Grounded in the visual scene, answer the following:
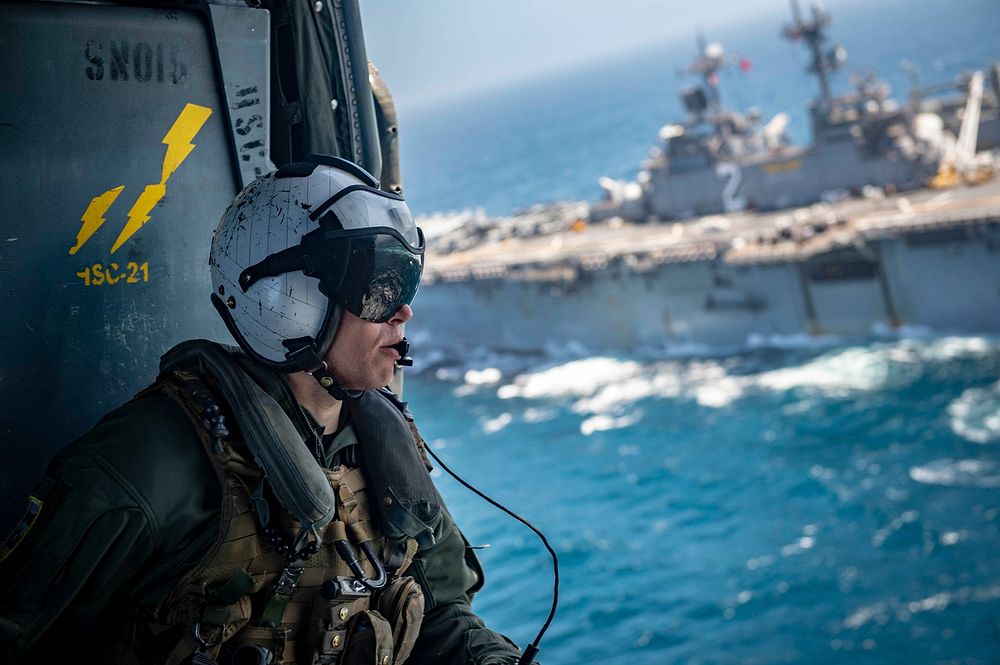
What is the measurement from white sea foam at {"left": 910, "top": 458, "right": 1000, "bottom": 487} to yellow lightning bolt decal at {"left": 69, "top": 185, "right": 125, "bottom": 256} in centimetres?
1889

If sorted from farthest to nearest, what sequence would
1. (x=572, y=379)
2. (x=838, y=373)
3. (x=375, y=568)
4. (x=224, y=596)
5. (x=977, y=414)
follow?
(x=572, y=379), (x=838, y=373), (x=977, y=414), (x=375, y=568), (x=224, y=596)

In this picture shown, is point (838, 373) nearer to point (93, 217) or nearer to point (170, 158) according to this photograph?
point (170, 158)

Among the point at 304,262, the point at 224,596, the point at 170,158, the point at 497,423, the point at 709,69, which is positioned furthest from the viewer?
the point at 709,69

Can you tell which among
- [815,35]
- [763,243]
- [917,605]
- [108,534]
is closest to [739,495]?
[917,605]

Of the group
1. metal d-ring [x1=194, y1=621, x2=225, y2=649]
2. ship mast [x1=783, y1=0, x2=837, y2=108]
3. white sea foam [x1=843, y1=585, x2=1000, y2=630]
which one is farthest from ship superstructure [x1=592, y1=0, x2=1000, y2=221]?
metal d-ring [x1=194, y1=621, x2=225, y2=649]

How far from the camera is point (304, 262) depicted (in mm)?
2602

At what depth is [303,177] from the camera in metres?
2.69

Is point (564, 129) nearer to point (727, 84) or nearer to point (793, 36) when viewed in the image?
point (727, 84)

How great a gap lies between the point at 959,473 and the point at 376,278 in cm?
1927

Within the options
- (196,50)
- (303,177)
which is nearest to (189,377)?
(303,177)

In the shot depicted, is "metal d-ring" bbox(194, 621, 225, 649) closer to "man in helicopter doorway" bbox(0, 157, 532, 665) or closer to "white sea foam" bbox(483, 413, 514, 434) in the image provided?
"man in helicopter doorway" bbox(0, 157, 532, 665)

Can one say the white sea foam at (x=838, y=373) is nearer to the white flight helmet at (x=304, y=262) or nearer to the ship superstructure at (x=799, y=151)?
the ship superstructure at (x=799, y=151)

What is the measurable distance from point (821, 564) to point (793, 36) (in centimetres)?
2308

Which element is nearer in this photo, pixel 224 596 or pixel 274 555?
pixel 224 596
